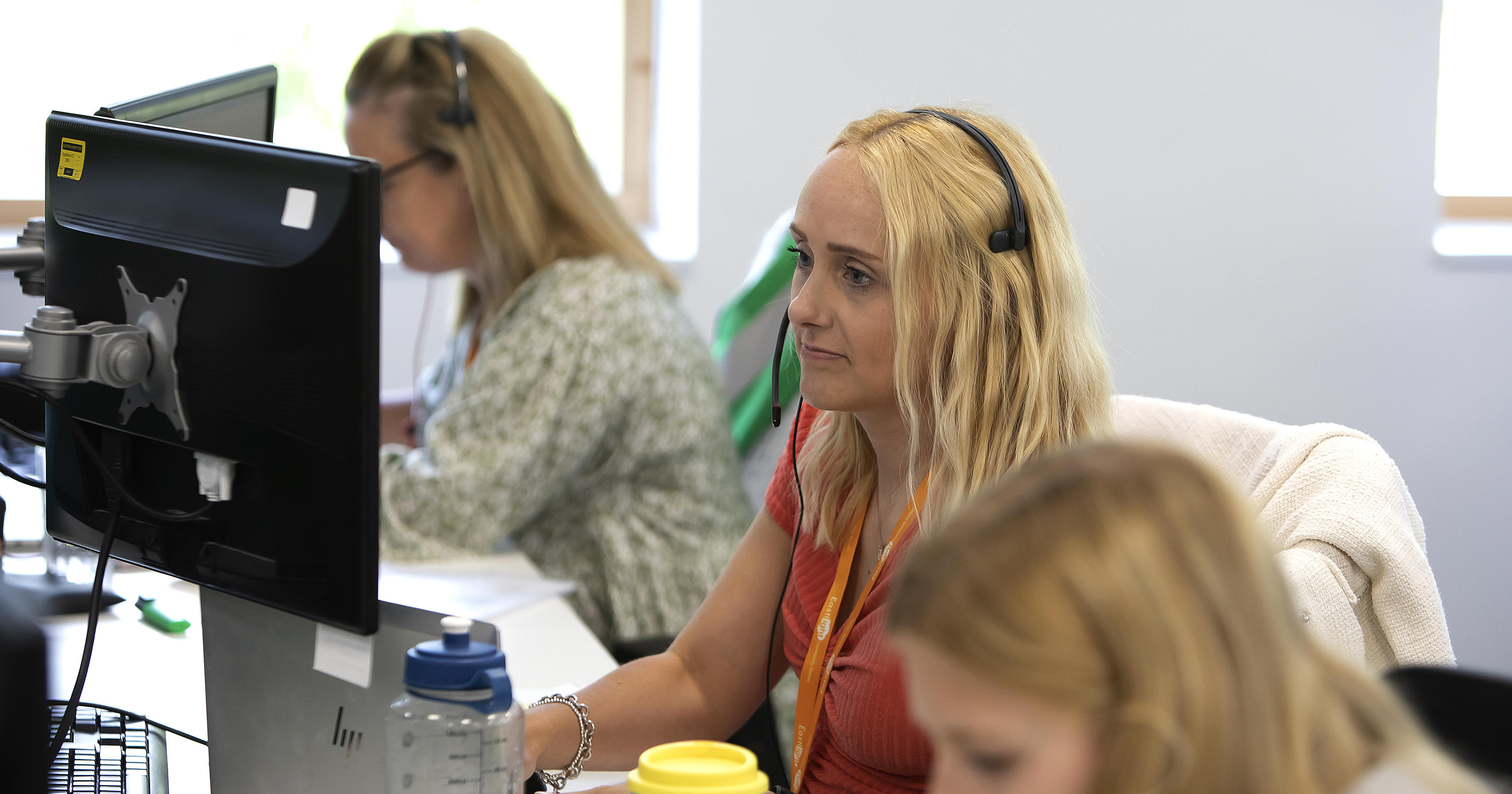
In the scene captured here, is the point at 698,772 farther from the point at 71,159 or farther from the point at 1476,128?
the point at 1476,128

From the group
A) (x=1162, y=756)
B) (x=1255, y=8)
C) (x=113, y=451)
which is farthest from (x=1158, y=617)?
(x=1255, y=8)

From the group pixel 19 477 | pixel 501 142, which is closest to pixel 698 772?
pixel 19 477

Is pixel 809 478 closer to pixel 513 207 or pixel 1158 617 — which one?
pixel 1158 617

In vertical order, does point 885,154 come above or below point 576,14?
below

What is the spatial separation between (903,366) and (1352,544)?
379 millimetres

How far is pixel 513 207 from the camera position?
1.95 m

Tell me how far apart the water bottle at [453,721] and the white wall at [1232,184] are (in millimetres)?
2249

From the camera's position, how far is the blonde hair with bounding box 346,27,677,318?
77.0 inches

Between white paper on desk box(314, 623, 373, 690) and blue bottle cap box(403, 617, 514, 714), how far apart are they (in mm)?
81

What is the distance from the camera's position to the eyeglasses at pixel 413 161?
6.48 ft

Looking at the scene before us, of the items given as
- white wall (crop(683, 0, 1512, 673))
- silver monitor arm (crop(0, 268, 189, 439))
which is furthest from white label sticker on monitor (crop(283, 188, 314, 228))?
white wall (crop(683, 0, 1512, 673))

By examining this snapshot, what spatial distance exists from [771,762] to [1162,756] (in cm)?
90

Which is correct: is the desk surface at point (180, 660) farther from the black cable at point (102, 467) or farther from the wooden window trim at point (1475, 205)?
the wooden window trim at point (1475, 205)

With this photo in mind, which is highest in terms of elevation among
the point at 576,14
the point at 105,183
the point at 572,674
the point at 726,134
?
the point at 576,14
